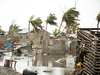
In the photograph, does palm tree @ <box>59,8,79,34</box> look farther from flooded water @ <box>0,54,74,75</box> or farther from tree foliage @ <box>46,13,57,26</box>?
flooded water @ <box>0,54,74,75</box>

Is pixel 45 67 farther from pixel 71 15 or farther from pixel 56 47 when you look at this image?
pixel 71 15

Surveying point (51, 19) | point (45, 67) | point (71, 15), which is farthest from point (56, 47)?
point (51, 19)

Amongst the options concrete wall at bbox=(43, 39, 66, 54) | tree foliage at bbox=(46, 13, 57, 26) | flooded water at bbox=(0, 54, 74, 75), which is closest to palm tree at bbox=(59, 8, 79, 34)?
tree foliage at bbox=(46, 13, 57, 26)

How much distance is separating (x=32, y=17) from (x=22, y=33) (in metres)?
12.1

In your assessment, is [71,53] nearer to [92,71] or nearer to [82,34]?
[82,34]

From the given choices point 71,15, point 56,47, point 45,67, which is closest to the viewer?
point 45,67

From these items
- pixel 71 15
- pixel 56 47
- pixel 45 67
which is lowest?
pixel 45 67

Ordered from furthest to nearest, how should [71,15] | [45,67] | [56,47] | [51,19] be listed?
[51,19] → [71,15] → [56,47] → [45,67]

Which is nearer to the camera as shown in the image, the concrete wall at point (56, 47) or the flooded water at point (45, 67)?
the flooded water at point (45, 67)

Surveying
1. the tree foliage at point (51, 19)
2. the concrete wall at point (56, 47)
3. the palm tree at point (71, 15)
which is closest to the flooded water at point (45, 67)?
the concrete wall at point (56, 47)

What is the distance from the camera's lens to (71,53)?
2494 cm

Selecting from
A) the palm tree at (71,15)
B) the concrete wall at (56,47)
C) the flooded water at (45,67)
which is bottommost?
the flooded water at (45,67)

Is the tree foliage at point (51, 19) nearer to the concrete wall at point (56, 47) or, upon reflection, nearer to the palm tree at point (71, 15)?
the palm tree at point (71, 15)

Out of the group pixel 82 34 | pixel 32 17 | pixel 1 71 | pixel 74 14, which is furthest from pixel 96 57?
pixel 32 17
